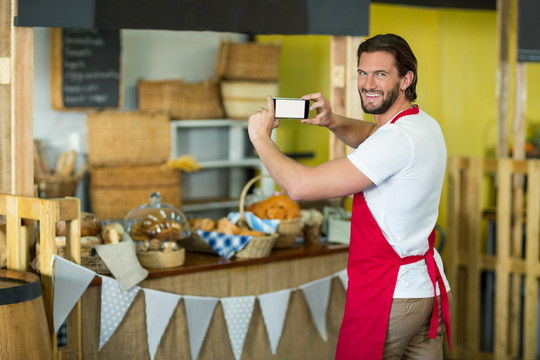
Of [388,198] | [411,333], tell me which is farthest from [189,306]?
[388,198]

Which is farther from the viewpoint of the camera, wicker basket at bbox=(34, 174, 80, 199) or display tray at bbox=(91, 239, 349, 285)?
wicker basket at bbox=(34, 174, 80, 199)

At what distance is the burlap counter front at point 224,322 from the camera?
128 inches

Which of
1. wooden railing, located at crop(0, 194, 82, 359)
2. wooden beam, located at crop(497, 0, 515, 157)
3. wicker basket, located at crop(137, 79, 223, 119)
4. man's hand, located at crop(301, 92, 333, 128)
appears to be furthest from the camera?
wicker basket, located at crop(137, 79, 223, 119)

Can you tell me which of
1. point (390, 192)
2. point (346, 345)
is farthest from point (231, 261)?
point (390, 192)

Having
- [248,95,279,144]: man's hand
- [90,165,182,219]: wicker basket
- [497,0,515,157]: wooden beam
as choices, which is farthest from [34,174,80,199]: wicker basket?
[248,95,279,144]: man's hand

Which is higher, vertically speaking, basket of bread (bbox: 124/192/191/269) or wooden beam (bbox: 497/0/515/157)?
wooden beam (bbox: 497/0/515/157)

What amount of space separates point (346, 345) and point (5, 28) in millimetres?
1871

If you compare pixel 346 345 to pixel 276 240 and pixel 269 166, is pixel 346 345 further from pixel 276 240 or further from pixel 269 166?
pixel 276 240

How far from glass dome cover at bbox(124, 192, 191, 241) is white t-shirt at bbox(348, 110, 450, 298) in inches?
53.8

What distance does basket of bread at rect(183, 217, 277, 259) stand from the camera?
361 cm

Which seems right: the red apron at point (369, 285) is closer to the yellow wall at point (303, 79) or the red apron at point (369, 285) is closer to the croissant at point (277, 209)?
the croissant at point (277, 209)

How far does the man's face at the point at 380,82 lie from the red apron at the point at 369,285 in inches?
12.3

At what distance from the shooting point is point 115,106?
5.70 m

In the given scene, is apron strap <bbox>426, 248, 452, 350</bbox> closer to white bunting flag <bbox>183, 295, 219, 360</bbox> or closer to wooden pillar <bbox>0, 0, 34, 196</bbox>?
white bunting flag <bbox>183, 295, 219, 360</bbox>
